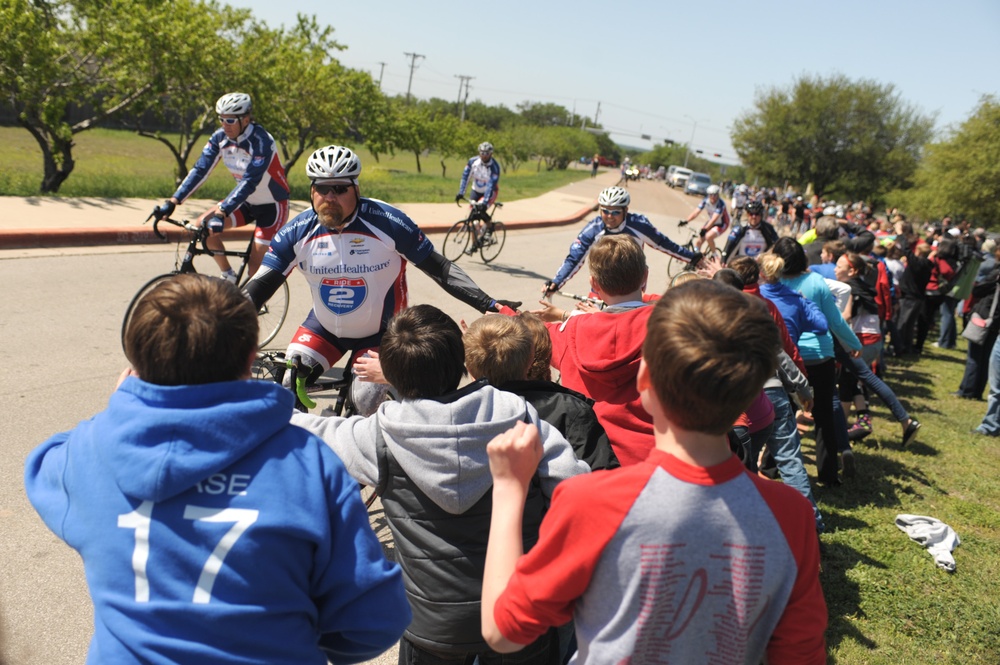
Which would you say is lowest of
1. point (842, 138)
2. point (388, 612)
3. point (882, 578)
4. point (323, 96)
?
point (882, 578)

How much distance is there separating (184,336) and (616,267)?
2198mm

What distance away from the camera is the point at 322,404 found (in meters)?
6.42

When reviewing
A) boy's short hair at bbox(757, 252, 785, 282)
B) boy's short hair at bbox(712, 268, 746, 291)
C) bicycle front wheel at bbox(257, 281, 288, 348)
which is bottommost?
bicycle front wheel at bbox(257, 281, 288, 348)

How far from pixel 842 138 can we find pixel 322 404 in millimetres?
60502

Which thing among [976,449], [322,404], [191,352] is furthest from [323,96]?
[191,352]

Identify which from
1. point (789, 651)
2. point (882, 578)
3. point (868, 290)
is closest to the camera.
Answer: point (789, 651)

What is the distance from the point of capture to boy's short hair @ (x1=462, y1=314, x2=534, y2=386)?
9.28 ft

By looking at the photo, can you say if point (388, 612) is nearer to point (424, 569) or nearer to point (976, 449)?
point (424, 569)

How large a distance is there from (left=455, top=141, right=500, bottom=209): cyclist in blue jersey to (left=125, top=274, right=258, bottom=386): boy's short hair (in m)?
12.5

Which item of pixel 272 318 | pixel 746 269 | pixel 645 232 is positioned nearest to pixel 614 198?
pixel 645 232

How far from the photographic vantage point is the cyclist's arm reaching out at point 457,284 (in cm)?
418

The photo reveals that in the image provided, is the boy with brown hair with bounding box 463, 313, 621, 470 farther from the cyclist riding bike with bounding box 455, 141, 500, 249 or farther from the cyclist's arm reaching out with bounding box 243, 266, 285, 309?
the cyclist riding bike with bounding box 455, 141, 500, 249

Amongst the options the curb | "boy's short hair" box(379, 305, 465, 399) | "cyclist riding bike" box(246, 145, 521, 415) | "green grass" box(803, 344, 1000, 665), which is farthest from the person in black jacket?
the curb

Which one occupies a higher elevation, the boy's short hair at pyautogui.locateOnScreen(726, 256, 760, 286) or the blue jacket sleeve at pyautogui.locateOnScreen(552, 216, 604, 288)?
the boy's short hair at pyautogui.locateOnScreen(726, 256, 760, 286)
